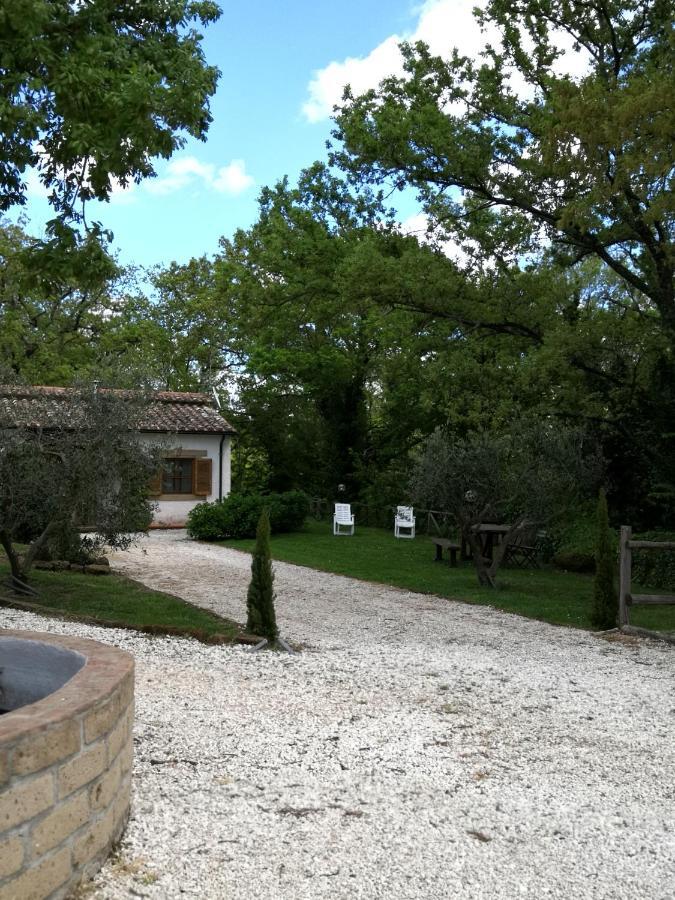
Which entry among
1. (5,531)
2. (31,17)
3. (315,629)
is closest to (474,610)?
(315,629)

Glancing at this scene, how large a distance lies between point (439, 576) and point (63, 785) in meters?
12.2

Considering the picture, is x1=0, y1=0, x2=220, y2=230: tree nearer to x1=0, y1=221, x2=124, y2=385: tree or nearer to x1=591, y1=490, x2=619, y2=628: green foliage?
x1=591, y1=490, x2=619, y2=628: green foliage

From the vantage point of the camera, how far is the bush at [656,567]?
13570mm

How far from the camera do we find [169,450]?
10805mm

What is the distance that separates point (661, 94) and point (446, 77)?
7551 mm

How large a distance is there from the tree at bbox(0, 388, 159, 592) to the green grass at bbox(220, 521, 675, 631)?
215 inches

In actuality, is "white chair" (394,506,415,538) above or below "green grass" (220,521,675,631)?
above

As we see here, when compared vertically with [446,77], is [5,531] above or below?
below

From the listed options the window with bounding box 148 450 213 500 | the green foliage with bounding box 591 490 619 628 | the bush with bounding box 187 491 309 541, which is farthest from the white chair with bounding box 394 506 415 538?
the green foliage with bounding box 591 490 619 628

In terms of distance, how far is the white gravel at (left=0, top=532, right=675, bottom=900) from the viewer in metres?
3.36

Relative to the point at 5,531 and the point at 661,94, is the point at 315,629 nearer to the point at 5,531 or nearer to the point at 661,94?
the point at 5,531

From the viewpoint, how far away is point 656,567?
13.8 metres

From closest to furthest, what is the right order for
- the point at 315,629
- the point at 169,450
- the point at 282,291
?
the point at 315,629 < the point at 169,450 < the point at 282,291

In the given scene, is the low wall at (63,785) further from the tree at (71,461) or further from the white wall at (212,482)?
the white wall at (212,482)
